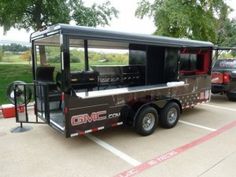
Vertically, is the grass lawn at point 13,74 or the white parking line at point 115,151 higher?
the grass lawn at point 13,74

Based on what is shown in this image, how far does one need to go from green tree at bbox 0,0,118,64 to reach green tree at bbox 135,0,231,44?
8.94 ft

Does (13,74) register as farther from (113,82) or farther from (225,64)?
Answer: (225,64)

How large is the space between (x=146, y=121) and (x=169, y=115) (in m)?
0.83

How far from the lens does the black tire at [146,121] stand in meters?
5.13

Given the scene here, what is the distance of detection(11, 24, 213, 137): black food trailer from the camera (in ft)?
13.9

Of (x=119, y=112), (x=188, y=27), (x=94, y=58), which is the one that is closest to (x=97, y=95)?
(x=119, y=112)

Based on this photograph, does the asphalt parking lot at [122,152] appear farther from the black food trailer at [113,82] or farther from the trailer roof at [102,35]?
the trailer roof at [102,35]

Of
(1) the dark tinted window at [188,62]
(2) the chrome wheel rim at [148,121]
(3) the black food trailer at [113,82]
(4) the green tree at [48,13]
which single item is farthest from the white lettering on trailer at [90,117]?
(4) the green tree at [48,13]

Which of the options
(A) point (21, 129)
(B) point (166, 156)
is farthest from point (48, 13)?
(B) point (166, 156)

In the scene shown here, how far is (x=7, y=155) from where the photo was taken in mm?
4379

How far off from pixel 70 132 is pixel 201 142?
2.75m

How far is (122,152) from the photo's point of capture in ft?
14.8

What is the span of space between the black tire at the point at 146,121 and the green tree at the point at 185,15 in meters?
8.77

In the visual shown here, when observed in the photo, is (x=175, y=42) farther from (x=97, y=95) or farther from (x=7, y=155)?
(x=7, y=155)
